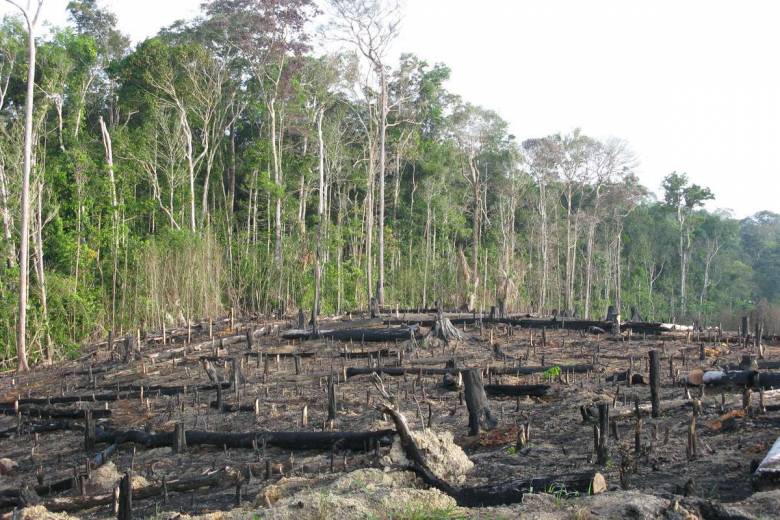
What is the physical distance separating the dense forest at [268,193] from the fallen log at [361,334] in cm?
420

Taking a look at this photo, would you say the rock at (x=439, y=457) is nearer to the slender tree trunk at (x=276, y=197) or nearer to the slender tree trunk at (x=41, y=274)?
the slender tree trunk at (x=41, y=274)

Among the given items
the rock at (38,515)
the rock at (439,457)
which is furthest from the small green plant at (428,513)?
the rock at (38,515)

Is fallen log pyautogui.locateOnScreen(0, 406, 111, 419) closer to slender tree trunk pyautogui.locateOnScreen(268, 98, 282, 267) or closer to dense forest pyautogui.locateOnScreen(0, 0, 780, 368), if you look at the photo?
dense forest pyautogui.locateOnScreen(0, 0, 780, 368)

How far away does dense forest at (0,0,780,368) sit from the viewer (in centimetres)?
1956

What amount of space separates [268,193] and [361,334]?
13.6 metres

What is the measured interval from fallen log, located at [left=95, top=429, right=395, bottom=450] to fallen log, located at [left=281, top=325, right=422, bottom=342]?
6233 mm

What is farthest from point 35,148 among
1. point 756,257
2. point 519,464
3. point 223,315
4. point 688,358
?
point 756,257

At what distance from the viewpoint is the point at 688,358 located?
1164cm

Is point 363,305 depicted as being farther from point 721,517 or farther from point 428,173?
point 721,517

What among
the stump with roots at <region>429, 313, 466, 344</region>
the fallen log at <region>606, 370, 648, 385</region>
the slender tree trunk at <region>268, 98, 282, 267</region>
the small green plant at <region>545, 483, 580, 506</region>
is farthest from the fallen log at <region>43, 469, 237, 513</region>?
the slender tree trunk at <region>268, 98, 282, 267</region>

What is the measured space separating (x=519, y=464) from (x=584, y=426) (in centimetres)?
127

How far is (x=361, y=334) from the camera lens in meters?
14.7

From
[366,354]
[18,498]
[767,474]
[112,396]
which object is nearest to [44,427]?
[112,396]

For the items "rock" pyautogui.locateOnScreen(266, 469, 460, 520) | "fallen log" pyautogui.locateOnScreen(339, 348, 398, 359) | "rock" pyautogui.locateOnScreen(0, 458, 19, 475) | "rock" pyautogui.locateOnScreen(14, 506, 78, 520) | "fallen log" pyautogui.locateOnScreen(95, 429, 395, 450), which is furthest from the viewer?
"fallen log" pyautogui.locateOnScreen(339, 348, 398, 359)
